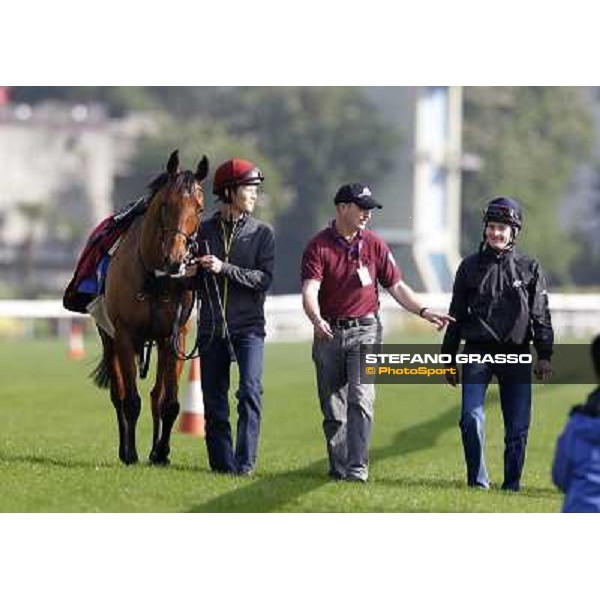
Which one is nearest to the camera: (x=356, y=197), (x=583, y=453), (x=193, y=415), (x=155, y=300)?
(x=583, y=453)

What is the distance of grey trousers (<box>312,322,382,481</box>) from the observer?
39.7ft

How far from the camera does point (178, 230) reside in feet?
39.6

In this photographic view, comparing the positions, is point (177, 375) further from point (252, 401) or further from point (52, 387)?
point (52, 387)

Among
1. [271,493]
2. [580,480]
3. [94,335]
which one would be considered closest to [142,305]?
[271,493]

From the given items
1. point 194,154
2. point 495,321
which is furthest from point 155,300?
point 194,154

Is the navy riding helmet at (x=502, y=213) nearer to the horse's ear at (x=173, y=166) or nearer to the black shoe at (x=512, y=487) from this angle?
the black shoe at (x=512, y=487)

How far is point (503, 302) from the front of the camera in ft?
39.6

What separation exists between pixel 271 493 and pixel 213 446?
132cm

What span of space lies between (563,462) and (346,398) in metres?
3.71

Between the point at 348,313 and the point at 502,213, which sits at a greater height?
the point at 502,213

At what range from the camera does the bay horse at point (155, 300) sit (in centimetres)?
1220

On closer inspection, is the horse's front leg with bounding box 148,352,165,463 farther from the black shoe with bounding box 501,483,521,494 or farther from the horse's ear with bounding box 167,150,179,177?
the black shoe with bounding box 501,483,521,494

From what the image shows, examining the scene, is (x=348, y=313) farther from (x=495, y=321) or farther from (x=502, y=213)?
(x=502, y=213)

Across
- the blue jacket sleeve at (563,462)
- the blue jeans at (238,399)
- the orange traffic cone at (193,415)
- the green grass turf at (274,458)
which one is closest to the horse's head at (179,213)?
the blue jeans at (238,399)
